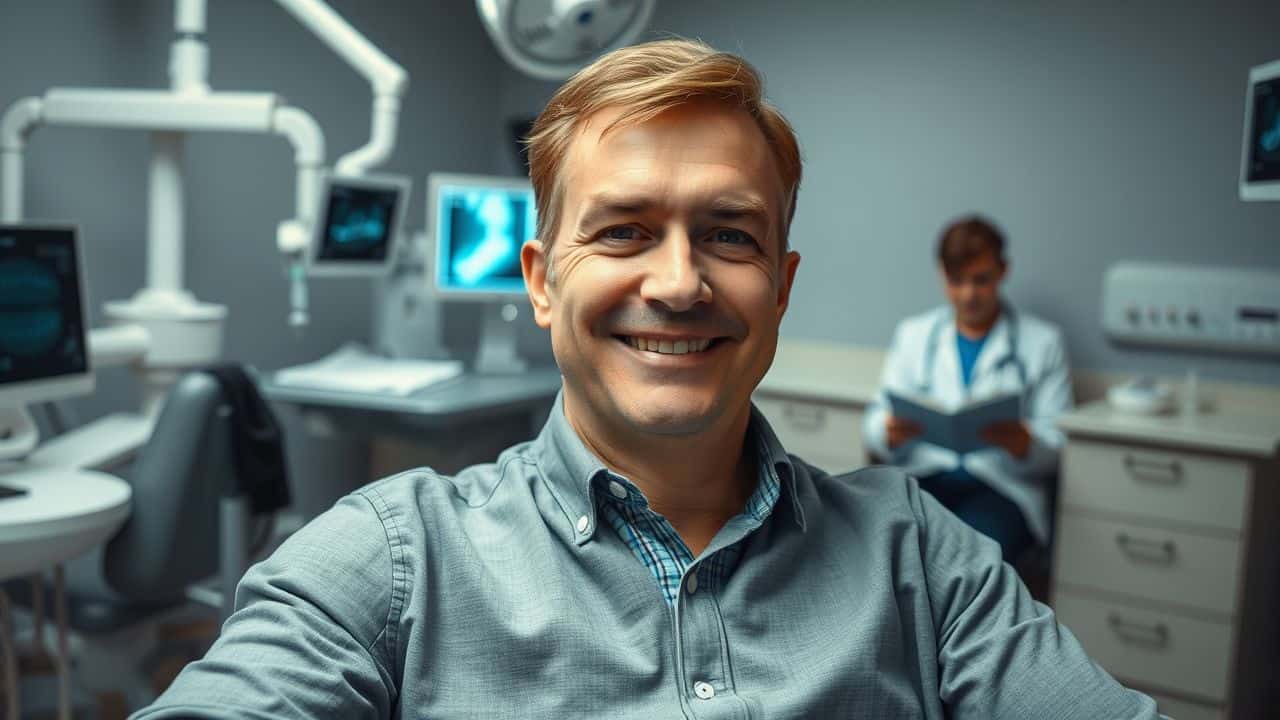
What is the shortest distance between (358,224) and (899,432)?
1.46 meters

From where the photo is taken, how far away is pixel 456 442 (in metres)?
2.98

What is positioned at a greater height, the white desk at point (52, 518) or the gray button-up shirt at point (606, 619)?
the gray button-up shirt at point (606, 619)

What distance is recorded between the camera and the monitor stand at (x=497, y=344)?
3260mm

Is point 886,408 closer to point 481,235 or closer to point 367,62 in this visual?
point 481,235

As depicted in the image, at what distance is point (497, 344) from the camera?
3281 millimetres

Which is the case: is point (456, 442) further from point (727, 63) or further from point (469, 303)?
point (727, 63)

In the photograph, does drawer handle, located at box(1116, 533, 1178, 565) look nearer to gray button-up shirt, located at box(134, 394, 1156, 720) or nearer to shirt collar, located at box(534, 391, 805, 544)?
gray button-up shirt, located at box(134, 394, 1156, 720)

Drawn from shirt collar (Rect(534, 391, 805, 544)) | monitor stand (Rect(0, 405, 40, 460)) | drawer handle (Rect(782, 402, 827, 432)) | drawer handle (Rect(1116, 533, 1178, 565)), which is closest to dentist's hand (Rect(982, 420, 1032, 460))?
drawer handle (Rect(1116, 533, 1178, 565))

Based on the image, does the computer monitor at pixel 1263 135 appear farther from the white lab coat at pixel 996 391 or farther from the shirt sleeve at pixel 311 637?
the shirt sleeve at pixel 311 637

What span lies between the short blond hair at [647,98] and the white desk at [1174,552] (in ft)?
5.79

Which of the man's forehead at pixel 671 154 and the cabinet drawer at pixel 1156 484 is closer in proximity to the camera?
the man's forehead at pixel 671 154

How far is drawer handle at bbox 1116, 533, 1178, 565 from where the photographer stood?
8.11 feet

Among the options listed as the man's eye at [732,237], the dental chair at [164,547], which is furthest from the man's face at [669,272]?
the dental chair at [164,547]

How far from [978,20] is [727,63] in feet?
8.28
